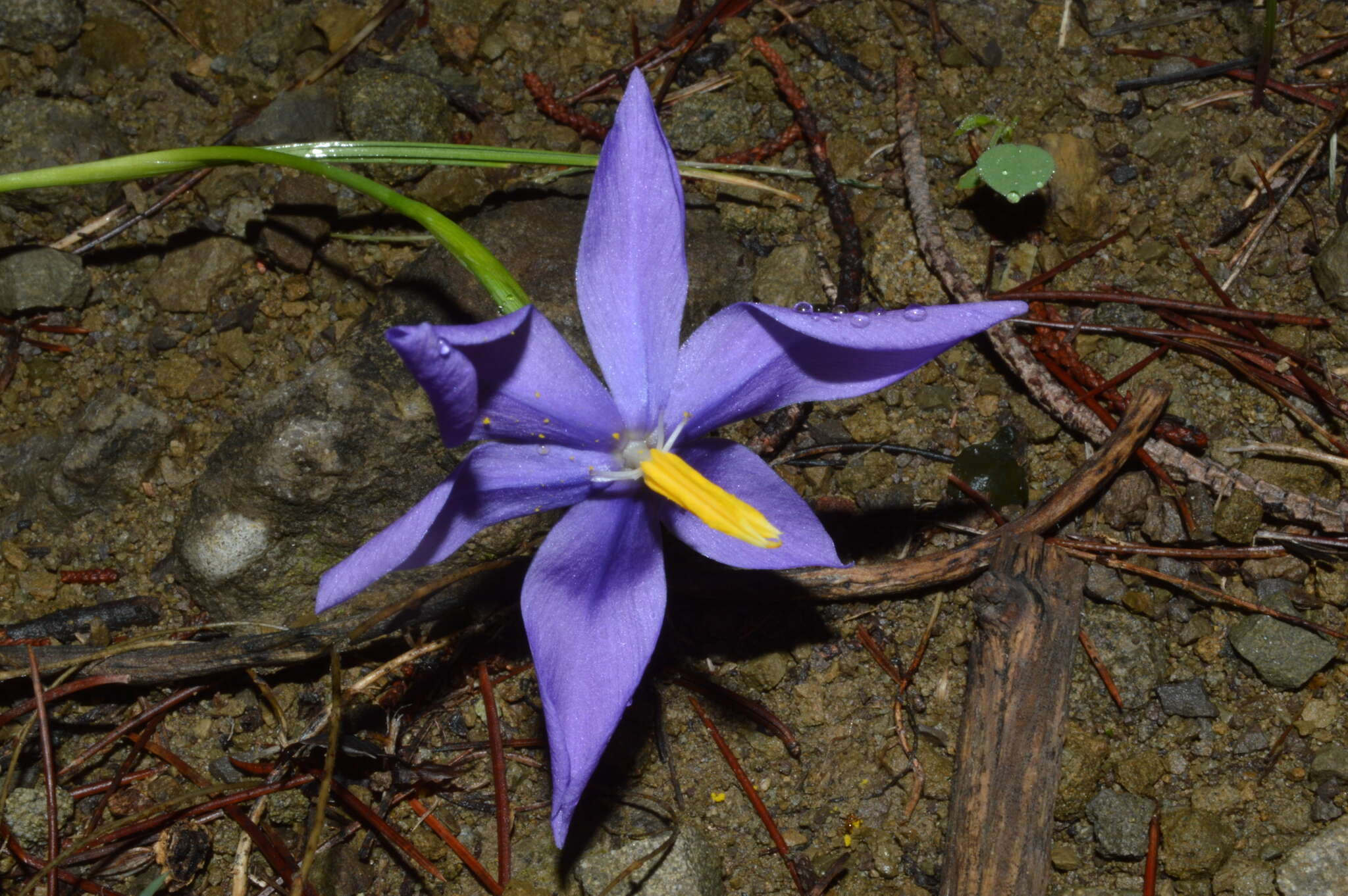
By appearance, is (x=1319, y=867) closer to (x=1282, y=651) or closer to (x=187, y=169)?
(x=1282, y=651)

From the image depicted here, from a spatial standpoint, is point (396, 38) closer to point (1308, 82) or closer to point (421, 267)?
point (421, 267)

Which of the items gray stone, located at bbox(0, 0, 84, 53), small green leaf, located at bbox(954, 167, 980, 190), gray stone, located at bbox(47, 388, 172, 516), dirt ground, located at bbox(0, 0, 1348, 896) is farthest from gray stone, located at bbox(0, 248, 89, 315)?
small green leaf, located at bbox(954, 167, 980, 190)

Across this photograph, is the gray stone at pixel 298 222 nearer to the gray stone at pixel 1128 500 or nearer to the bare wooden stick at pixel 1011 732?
the bare wooden stick at pixel 1011 732

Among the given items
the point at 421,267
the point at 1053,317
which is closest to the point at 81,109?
the point at 421,267

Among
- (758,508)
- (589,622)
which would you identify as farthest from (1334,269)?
(589,622)

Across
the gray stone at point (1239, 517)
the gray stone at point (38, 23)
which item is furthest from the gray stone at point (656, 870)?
the gray stone at point (38, 23)

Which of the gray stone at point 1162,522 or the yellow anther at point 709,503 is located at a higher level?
the gray stone at point 1162,522

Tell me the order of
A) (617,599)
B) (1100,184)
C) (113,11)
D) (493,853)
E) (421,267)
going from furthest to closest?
(113,11) → (1100,184) → (421,267) → (493,853) → (617,599)
